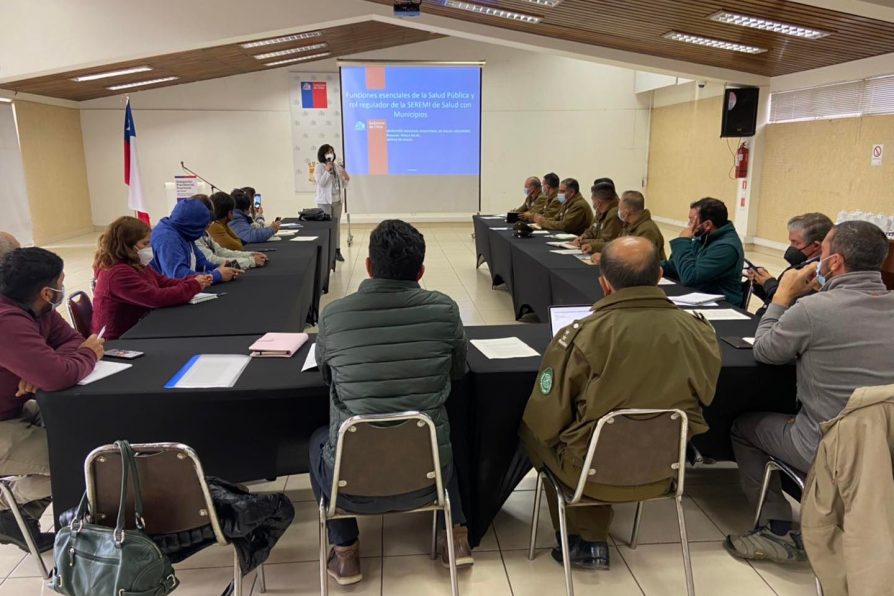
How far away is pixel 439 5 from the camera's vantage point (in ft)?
21.3

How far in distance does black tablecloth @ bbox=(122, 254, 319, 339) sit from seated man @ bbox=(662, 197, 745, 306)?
84.3 inches

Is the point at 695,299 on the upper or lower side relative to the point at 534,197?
lower

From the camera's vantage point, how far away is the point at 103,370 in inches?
77.5

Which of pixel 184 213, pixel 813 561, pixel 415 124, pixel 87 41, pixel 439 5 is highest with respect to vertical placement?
pixel 439 5

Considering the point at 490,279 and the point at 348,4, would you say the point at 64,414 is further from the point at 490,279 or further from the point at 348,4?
the point at 348,4

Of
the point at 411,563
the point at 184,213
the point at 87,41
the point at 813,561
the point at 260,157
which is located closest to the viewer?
the point at 813,561

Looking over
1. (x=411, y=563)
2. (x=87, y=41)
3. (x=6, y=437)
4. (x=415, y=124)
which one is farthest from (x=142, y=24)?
(x=411, y=563)

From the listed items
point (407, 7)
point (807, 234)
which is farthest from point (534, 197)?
point (807, 234)

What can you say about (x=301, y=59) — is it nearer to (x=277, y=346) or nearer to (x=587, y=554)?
(x=277, y=346)

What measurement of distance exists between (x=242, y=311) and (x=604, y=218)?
307 cm

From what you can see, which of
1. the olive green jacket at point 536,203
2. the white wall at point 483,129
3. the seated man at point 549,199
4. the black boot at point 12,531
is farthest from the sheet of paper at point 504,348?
the white wall at point 483,129

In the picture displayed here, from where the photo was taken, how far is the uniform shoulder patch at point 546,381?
1760mm

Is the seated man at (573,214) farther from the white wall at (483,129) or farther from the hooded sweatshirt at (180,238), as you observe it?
the white wall at (483,129)

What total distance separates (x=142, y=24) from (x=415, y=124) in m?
3.84
